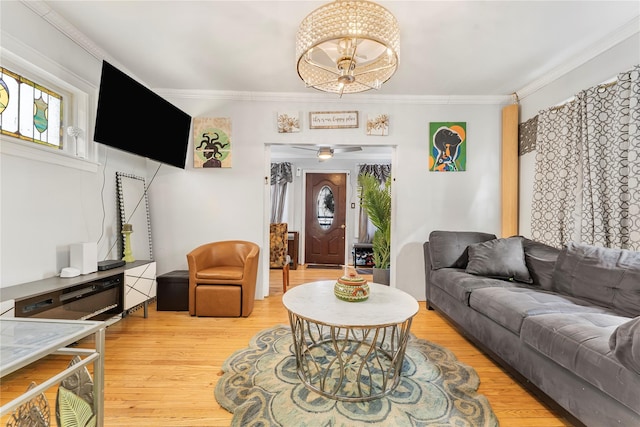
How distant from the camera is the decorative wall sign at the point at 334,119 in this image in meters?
3.45

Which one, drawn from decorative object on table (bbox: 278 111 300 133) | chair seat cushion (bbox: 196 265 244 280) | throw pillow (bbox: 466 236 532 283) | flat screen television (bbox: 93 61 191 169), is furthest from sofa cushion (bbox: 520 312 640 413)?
flat screen television (bbox: 93 61 191 169)

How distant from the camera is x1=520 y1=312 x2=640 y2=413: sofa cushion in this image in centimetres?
112

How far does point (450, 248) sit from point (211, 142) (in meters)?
3.16

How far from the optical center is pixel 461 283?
7.84ft

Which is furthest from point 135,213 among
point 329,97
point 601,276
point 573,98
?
point 573,98

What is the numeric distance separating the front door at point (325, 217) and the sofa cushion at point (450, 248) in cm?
304

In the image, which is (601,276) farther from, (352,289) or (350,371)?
(350,371)

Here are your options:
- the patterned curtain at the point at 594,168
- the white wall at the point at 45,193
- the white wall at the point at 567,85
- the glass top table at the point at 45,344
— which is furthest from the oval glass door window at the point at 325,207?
the glass top table at the point at 45,344

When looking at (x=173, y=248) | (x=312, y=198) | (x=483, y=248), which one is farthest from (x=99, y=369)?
(x=312, y=198)

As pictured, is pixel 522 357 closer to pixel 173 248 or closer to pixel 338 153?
pixel 173 248

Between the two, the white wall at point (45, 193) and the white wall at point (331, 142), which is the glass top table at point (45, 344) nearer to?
the white wall at point (45, 193)

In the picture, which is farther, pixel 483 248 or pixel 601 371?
pixel 483 248

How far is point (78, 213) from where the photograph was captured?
241 centimetres

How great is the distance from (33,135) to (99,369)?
85.9 inches
